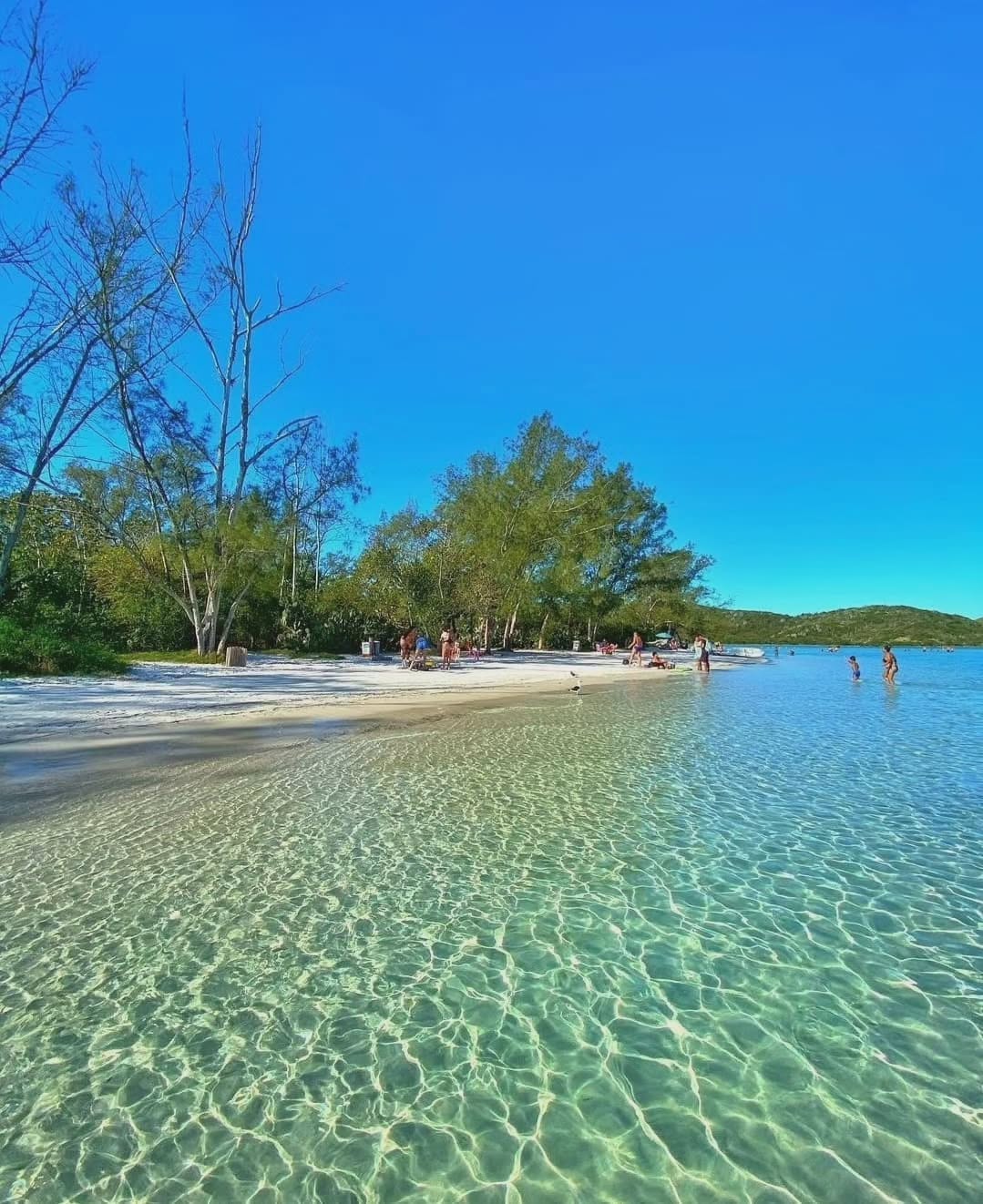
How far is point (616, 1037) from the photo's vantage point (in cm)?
301

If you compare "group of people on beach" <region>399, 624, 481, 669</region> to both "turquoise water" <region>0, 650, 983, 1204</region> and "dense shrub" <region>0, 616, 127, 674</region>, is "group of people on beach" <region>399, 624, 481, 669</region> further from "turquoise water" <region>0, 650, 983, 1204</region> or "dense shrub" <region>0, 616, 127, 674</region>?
"turquoise water" <region>0, 650, 983, 1204</region>

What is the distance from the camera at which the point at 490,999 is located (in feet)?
10.9

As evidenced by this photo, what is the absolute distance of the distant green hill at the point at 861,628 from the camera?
93.6 meters

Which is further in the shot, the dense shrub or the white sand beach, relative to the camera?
the dense shrub

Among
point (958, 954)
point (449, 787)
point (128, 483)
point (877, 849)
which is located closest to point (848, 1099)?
point (958, 954)

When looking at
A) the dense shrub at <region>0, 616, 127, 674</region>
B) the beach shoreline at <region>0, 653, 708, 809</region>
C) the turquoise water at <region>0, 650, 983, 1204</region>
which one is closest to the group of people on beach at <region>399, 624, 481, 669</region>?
the beach shoreline at <region>0, 653, 708, 809</region>

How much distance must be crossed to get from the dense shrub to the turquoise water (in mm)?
10888

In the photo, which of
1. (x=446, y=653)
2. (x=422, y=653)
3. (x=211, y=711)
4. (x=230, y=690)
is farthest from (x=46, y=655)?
(x=446, y=653)

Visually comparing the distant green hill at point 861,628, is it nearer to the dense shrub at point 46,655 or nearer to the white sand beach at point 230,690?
the white sand beach at point 230,690

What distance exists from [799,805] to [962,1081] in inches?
172

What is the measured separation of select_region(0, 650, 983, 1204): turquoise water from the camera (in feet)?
7.51

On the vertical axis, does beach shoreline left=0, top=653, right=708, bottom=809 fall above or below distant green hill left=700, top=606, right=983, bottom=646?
below

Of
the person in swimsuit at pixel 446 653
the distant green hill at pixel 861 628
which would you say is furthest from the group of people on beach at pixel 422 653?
the distant green hill at pixel 861 628

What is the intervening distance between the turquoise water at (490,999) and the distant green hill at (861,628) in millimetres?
82548
